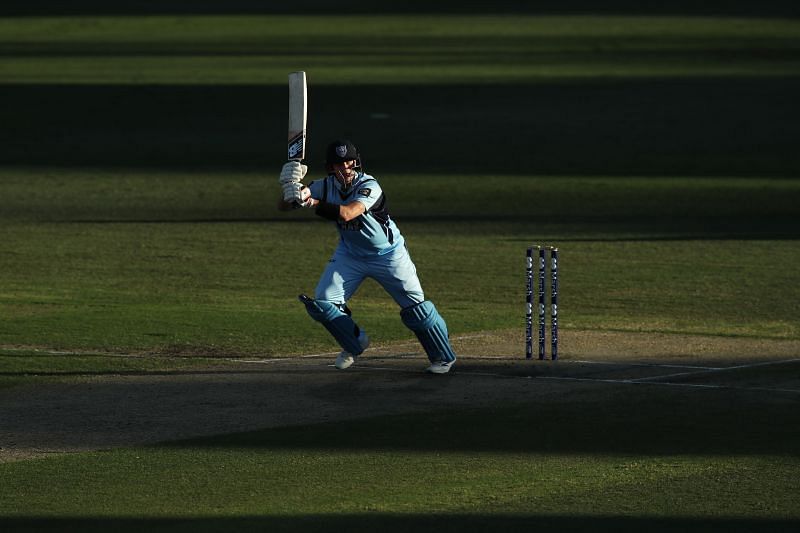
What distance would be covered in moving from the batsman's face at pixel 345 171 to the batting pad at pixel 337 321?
1.04 metres

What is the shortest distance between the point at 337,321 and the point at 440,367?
97cm

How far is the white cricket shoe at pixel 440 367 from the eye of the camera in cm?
1496

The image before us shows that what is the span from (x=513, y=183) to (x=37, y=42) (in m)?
36.4

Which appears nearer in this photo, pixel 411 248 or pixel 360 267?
pixel 360 267

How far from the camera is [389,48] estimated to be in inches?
2426

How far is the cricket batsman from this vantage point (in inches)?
582

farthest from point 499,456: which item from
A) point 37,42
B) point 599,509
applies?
point 37,42

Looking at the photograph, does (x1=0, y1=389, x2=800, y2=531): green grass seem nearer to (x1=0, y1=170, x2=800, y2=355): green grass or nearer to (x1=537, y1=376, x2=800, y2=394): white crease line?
(x1=537, y1=376, x2=800, y2=394): white crease line

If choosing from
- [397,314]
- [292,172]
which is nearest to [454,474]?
[292,172]

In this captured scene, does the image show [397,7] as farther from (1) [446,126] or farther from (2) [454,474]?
(2) [454,474]

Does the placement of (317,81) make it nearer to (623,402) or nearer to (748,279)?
(748,279)

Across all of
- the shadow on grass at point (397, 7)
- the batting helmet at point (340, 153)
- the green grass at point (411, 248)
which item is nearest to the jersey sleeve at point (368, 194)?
the batting helmet at point (340, 153)

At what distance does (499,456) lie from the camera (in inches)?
461

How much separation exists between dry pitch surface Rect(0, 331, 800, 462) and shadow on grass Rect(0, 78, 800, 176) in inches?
703
